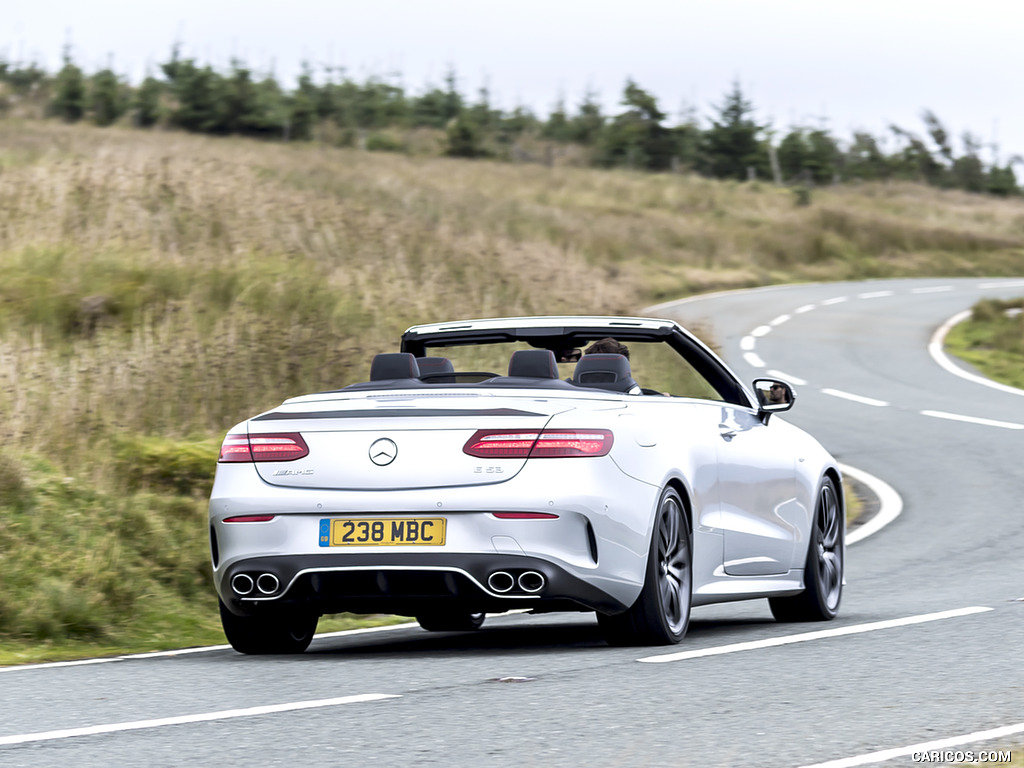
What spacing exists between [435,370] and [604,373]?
0.91 metres

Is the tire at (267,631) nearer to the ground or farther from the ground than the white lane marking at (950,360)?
farther from the ground

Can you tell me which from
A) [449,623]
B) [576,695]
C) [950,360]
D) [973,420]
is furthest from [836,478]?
[950,360]

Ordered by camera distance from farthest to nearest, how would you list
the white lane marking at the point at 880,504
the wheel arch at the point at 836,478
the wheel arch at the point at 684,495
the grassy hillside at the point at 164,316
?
1. the white lane marking at the point at 880,504
2. the grassy hillside at the point at 164,316
3. the wheel arch at the point at 836,478
4. the wheel arch at the point at 684,495

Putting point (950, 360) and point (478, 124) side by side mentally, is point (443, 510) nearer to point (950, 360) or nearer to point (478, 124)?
point (950, 360)

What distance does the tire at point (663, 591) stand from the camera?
23.0ft

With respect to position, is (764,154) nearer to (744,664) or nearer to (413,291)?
(413,291)

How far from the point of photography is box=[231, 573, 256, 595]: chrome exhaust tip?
271 inches

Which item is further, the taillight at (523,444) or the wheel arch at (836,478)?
the wheel arch at (836,478)

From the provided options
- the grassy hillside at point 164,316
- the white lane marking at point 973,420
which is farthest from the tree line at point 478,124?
the white lane marking at point 973,420

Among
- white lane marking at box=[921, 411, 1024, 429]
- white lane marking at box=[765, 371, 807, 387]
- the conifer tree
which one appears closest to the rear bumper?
white lane marking at box=[921, 411, 1024, 429]

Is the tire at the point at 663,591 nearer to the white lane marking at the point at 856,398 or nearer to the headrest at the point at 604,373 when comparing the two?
the headrest at the point at 604,373

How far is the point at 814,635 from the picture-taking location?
788 centimetres

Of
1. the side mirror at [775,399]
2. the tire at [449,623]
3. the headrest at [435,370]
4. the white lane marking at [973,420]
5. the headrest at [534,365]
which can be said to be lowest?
the white lane marking at [973,420]

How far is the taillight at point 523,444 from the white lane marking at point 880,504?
771cm
